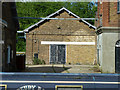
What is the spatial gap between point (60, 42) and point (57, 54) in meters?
1.46

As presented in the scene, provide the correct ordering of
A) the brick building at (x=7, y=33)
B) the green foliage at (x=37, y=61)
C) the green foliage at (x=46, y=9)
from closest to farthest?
the brick building at (x=7, y=33) < the green foliage at (x=37, y=61) < the green foliage at (x=46, y=9)

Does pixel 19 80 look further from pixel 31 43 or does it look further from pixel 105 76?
pixel 31 43

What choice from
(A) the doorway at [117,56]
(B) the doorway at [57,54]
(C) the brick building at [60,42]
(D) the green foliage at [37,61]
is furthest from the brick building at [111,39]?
(D) the green foliage at [37,61]

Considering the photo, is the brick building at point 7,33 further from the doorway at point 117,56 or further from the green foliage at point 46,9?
the green foliage at point 46,9

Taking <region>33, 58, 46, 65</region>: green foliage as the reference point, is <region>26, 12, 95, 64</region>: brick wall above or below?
above

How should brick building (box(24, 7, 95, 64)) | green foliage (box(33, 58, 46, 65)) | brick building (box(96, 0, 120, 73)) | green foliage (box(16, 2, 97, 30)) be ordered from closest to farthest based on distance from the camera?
brick building (box(96, 0, 120, 73)) → green foliage (box(33, 58, 46, 65)) → brick building (box(24, 7, 95, 64)) → green foliage (box(16, 2, 97, 30))

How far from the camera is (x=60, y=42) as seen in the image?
22.3 m

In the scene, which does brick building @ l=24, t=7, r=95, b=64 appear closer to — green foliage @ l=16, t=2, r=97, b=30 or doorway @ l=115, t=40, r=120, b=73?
doorway @ l=115, t=40, r=120, b=73

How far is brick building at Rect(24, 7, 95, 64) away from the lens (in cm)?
2219

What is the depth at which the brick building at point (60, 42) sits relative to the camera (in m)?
22.2

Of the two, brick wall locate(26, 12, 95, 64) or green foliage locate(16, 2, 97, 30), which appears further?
green foliage locate(16, 2, 97, 30)

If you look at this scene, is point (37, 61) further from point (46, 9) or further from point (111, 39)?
point (46, 9)

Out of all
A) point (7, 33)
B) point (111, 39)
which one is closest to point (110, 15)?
point (111, 39)

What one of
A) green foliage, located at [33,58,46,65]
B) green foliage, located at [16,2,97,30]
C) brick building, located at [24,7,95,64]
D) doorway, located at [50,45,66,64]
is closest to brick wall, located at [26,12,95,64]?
brick building, located at [24,7,95,64]
